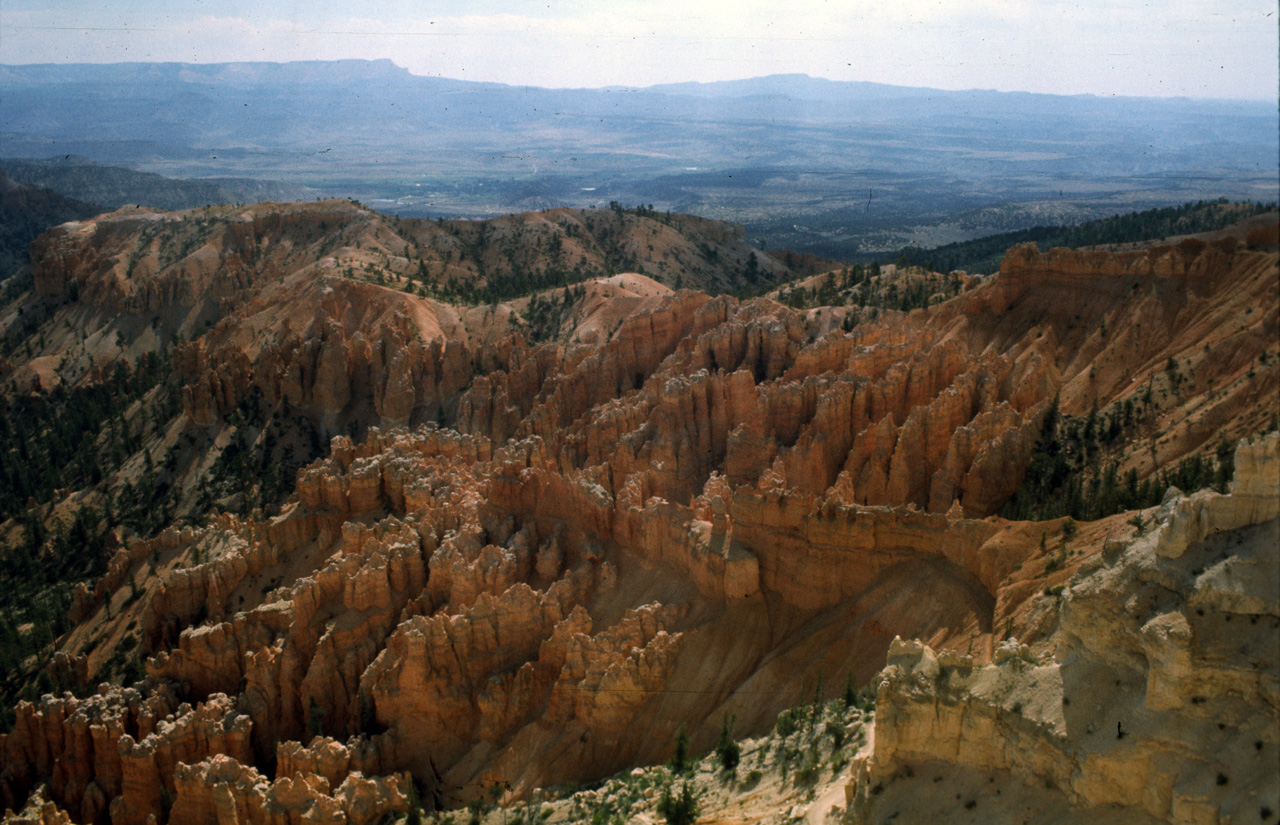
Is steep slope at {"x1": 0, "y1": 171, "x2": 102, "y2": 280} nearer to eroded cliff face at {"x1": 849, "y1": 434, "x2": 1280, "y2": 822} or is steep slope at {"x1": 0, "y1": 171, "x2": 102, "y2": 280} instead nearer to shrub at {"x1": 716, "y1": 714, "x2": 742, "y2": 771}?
shrub at {"x1": 716, "y1": 714, "x2": 742, "y2": 771}

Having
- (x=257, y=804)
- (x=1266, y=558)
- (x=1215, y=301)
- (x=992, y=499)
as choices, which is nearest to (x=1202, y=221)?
(x=1215, y=301)

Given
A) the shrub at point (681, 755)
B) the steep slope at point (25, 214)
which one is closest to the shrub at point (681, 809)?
the shrub at point (681, 755)

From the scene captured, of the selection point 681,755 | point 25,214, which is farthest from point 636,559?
point 25,214

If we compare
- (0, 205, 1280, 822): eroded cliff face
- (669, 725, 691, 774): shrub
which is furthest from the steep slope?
(669, 725, 691, 774): shrub

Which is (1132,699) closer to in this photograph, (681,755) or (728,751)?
(728,751)

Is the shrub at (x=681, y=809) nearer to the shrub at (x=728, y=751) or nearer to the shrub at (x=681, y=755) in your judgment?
the shrub at (x=728, y=751)

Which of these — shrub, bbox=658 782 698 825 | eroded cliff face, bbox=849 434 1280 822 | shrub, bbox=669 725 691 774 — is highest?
eroded cliff face, bbox=849 434 1280 822
